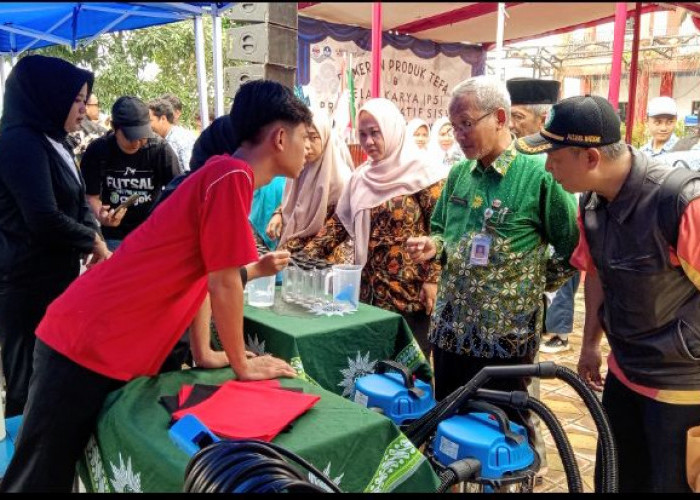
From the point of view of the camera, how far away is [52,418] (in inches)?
63.6

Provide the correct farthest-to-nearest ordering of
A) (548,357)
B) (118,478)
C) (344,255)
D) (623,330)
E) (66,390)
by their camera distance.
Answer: (548,357) → (344,255) → (623,330) → (66,390) → (118,478)

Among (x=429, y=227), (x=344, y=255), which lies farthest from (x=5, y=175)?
(x=429, y=227)

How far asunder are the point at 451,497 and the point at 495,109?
170 cm

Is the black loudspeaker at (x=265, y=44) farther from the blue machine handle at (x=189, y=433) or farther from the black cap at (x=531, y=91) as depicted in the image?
the blue machine handle at (x=189, y=433)

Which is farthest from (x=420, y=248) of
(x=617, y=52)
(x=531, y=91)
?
(x=617, y=52)

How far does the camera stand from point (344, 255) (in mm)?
2945

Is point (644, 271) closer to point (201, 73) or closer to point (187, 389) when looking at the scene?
point (187, 389)

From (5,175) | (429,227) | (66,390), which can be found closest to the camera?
(66,390)

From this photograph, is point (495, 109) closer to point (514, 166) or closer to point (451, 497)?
point (514, 166)

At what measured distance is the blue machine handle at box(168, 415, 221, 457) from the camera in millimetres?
1291

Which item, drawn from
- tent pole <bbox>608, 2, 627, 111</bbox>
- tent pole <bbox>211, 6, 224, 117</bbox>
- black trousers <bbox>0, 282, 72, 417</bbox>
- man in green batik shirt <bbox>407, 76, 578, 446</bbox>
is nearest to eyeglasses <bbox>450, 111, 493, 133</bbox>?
man in green batik shirt <bbox>407, 76, 578, 446</bbox>

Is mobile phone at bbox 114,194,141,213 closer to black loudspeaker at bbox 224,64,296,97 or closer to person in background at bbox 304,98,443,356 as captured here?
black loudspeaker at bbox 224,64,296,97

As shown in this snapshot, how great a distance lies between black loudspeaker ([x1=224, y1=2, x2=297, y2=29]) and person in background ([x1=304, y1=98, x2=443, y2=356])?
1517mm

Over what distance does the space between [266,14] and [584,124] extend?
289cm
